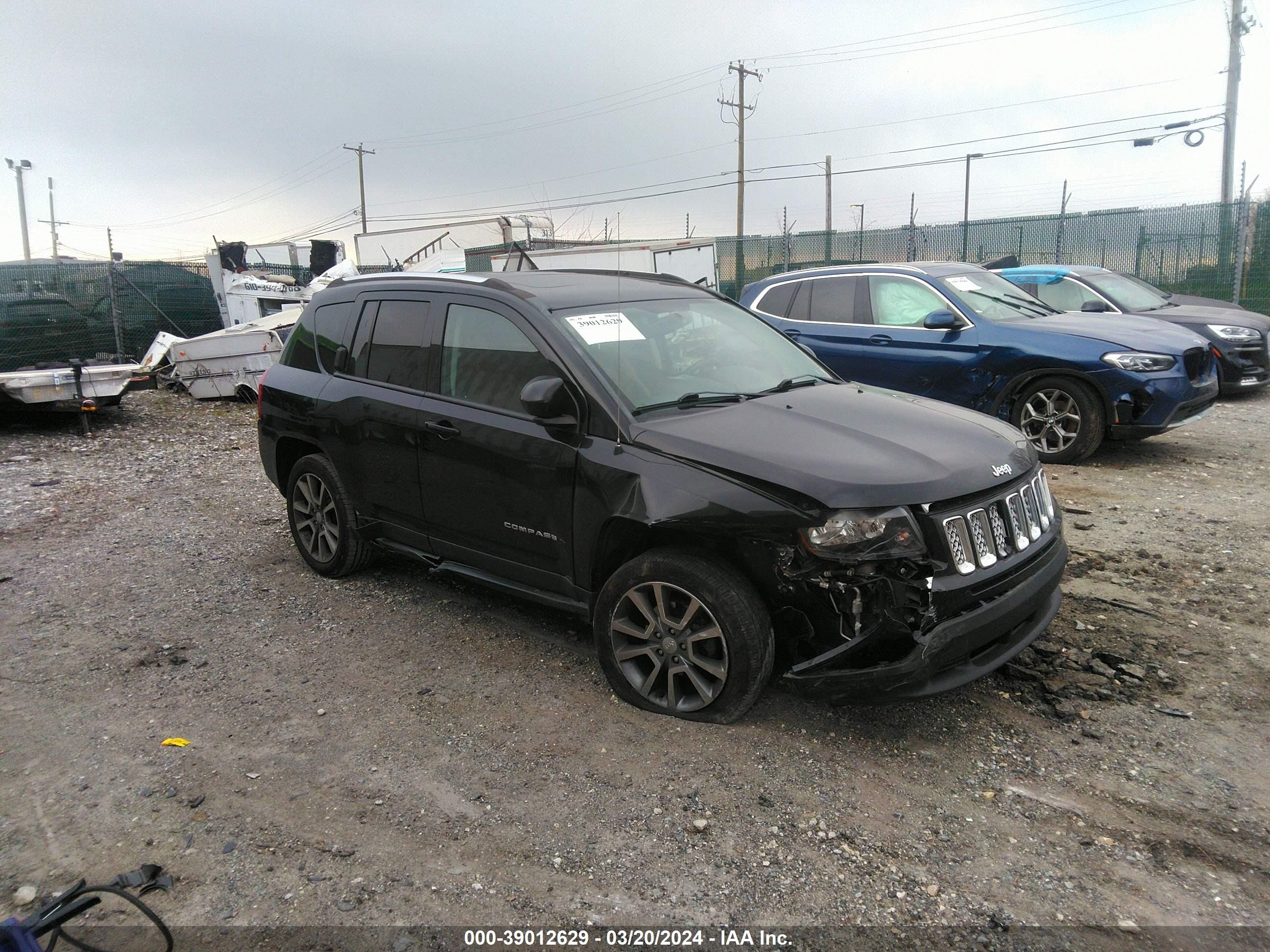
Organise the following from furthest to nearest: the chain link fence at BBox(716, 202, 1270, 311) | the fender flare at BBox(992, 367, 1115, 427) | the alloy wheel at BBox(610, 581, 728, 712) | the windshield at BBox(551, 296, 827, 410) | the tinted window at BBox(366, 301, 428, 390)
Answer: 1. the chain link fence at BBox(716, 202, 1270, 311)
2. the fender flare at BBox(992, 367, 1115, 427)
3. the tinted window at BBox(366, 301, 428, 390)
4. the windshield at BBox(551, 296, 827, 410)
5. the alloy wheel at BBox(610, 581, 728, 712)

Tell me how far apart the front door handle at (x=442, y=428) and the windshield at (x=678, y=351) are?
754mm

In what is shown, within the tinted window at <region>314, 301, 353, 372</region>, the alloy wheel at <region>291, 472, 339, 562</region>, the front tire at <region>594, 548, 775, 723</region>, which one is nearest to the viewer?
the front tire at <region>594, 548, 775, 723</region>

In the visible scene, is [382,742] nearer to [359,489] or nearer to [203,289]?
[359,489]

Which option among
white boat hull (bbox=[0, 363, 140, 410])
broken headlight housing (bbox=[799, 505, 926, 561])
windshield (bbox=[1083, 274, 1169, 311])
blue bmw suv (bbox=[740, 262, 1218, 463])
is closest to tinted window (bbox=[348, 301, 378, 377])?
broken headlight housing (bbox=[799, 505, 926, 561])

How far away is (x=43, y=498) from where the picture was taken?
7.85m

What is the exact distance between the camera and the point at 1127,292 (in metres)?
11.3

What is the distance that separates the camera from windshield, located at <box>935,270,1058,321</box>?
25.8 feet

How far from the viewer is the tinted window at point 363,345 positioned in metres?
4.84

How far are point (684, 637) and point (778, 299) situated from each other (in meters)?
6.21

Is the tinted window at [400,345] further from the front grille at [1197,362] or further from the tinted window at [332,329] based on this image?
the front grille at [1197,362]

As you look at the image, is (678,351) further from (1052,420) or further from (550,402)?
(1052,420)

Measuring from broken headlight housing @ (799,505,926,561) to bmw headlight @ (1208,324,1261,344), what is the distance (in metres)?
9.63

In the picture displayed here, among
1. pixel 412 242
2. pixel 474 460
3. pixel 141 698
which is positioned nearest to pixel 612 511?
pixel 474 460

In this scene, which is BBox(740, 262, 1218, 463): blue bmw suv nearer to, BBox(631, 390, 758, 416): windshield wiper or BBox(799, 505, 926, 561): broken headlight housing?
BBox(631, 390, 758, 416): windshield wiper
